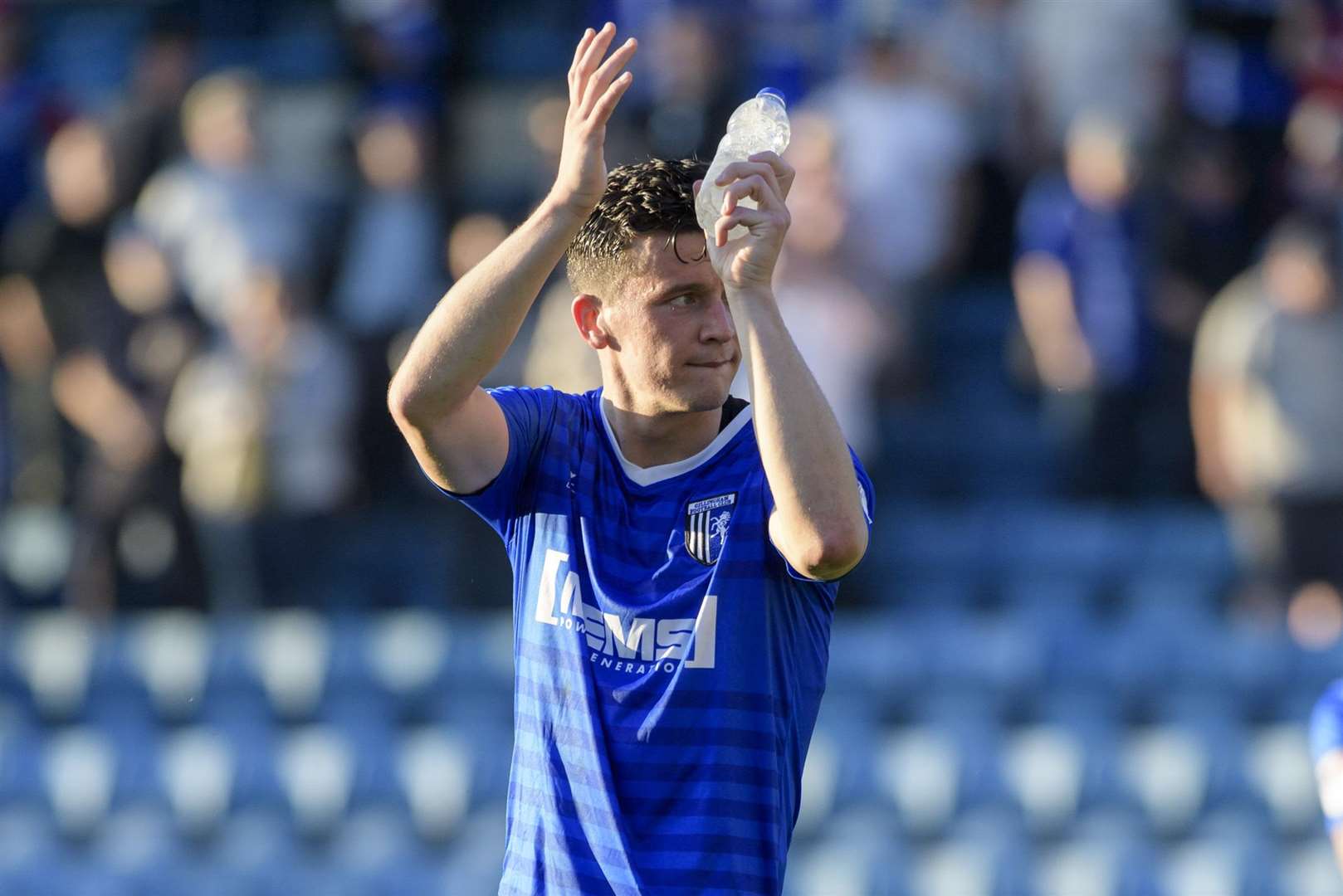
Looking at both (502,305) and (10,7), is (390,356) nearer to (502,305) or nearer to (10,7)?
(10,7)

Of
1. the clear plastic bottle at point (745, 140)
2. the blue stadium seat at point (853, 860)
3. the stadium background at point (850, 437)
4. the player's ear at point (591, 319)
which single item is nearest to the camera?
the clear plastic bottle at point (745, 140)

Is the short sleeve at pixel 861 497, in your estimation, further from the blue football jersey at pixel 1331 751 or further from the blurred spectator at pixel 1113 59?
the blurred spectator at pixel 1113 59

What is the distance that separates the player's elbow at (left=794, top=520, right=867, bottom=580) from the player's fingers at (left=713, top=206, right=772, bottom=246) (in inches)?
18.2

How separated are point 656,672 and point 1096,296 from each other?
5.35 m

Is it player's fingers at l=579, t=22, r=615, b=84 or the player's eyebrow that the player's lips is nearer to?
the player's eyebrow

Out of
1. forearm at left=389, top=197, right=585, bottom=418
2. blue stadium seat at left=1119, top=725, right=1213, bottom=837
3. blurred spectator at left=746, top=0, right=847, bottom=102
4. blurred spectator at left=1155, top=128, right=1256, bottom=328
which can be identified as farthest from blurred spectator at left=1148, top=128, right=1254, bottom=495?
forearm at left=389, top=197, right=585, bottom=418

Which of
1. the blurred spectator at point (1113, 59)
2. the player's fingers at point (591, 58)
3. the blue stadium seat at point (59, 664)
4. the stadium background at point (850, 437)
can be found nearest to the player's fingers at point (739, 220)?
the player's fingers at point (591, 58)

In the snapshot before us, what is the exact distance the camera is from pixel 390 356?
836 cm

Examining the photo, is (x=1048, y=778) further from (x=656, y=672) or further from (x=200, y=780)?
(x=656, y=672)

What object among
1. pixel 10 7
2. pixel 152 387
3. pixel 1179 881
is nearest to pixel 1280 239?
pixel 1179 881

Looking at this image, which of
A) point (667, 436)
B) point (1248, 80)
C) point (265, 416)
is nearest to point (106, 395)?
point (265, 416)

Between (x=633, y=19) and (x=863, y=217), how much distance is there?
161 cm

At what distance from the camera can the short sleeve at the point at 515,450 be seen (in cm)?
325

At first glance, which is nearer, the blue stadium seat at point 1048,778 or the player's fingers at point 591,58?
the player's fingers at point 591,58
